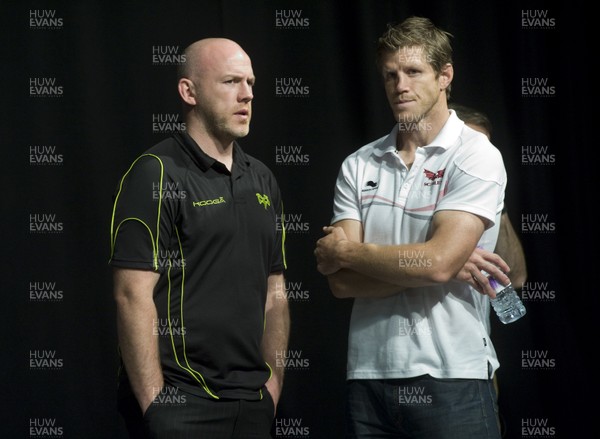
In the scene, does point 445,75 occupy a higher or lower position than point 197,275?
higher

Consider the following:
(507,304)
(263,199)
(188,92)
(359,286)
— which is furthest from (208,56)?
(507,304)

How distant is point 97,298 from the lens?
3.72 metres

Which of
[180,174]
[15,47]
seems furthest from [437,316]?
[15,47]

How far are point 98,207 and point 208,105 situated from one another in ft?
4.90

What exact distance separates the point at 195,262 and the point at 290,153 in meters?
1.64

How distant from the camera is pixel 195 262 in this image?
7.43ft

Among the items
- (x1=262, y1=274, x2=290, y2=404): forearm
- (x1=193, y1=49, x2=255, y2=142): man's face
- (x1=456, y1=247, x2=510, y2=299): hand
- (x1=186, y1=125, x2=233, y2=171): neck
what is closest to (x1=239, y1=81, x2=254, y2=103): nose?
(x1=193, y1=49, x2=255, y2=142): man's face

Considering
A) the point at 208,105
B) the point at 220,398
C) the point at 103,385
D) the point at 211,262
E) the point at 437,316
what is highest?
the point at 208,105

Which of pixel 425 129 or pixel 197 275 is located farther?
pixel 425 129

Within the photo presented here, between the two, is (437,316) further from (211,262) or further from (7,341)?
(7,341)

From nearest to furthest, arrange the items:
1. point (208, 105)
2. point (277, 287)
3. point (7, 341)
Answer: point (208, 105)
point (277, 287)
point (7, 341)

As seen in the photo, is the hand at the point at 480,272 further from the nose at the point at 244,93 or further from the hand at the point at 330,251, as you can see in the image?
the nose at the point at 244,93

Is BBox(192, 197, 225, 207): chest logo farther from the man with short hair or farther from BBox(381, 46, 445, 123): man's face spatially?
BBox(381, 46, 445, 123): man's face

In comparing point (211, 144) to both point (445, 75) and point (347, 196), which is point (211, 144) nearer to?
point (347, 196)
